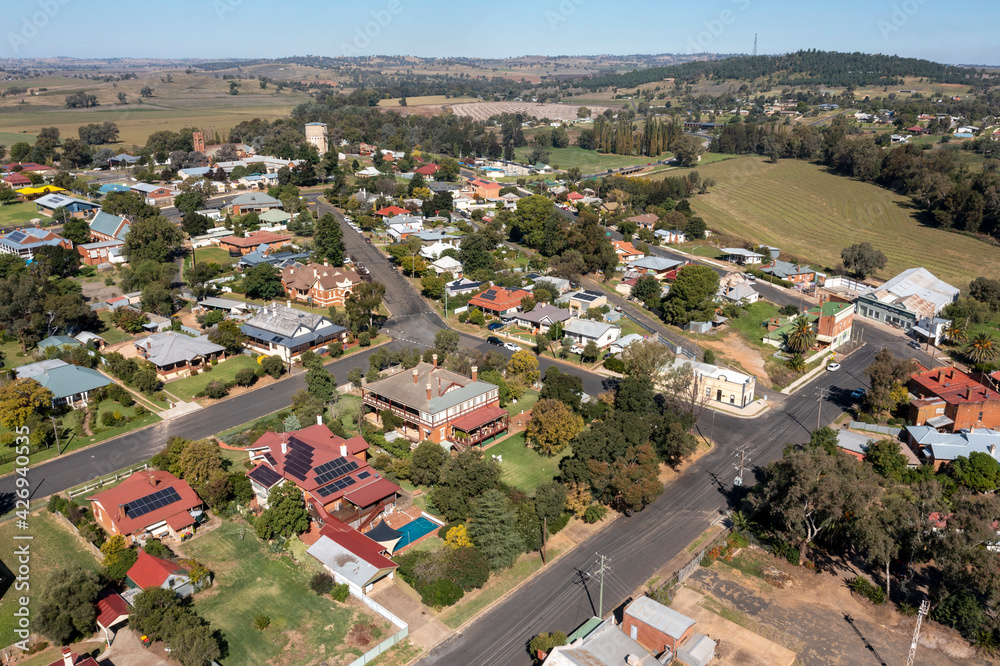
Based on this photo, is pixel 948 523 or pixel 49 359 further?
pixel 49 359

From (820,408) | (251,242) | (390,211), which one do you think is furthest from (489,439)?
(390,211)

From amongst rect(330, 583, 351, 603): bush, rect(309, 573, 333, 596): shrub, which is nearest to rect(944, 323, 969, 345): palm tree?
rect(330, 583, 351, 603): bush

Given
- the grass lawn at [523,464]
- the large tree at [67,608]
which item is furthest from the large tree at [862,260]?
the large tree at [67,608]

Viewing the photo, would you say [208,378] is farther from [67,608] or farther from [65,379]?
[67,608]

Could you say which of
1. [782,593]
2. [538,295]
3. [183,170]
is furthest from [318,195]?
[782,593]

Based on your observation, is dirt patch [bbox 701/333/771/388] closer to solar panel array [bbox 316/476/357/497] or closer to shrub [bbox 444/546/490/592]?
shrub [bbox 444/546/490/592]

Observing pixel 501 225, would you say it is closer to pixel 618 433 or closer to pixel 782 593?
pixel 618 433
